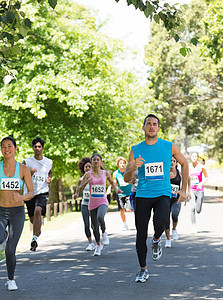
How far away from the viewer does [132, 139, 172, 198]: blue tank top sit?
7305mm

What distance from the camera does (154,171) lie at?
7.29m

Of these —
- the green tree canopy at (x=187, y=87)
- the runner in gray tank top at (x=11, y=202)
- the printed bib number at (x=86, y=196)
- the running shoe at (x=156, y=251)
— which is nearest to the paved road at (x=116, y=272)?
the running shoe at (x=156, y=251)

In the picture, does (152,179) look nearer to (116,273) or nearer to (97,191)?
(116,273)

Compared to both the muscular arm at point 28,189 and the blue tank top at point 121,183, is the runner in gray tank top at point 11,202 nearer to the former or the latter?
the muscular arm at point 28,189

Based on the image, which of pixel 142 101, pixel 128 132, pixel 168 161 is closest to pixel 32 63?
pixel 128 132

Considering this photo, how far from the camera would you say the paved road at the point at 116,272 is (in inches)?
268

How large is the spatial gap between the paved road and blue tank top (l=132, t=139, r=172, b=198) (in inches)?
43.7

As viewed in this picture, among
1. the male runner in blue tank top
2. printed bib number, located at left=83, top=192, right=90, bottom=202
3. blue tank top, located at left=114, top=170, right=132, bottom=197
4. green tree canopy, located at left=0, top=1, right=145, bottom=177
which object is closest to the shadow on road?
the male runner in blue tank top

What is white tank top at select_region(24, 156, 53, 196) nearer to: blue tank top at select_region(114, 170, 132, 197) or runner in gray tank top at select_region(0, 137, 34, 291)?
runner in gray tank top at select_region(0, 137, 34, 291)

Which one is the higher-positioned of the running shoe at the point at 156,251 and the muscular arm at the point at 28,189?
the muscular arm at the point at 28,189

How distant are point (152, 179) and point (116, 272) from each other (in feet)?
5.83

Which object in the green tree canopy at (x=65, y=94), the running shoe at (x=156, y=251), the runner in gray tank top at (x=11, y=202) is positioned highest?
the green tree canopy at (x=65, y=94)

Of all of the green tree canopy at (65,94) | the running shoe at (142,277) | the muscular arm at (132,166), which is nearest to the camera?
the muscular arm at (132,166)

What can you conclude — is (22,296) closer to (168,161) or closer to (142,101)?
(168,161)
